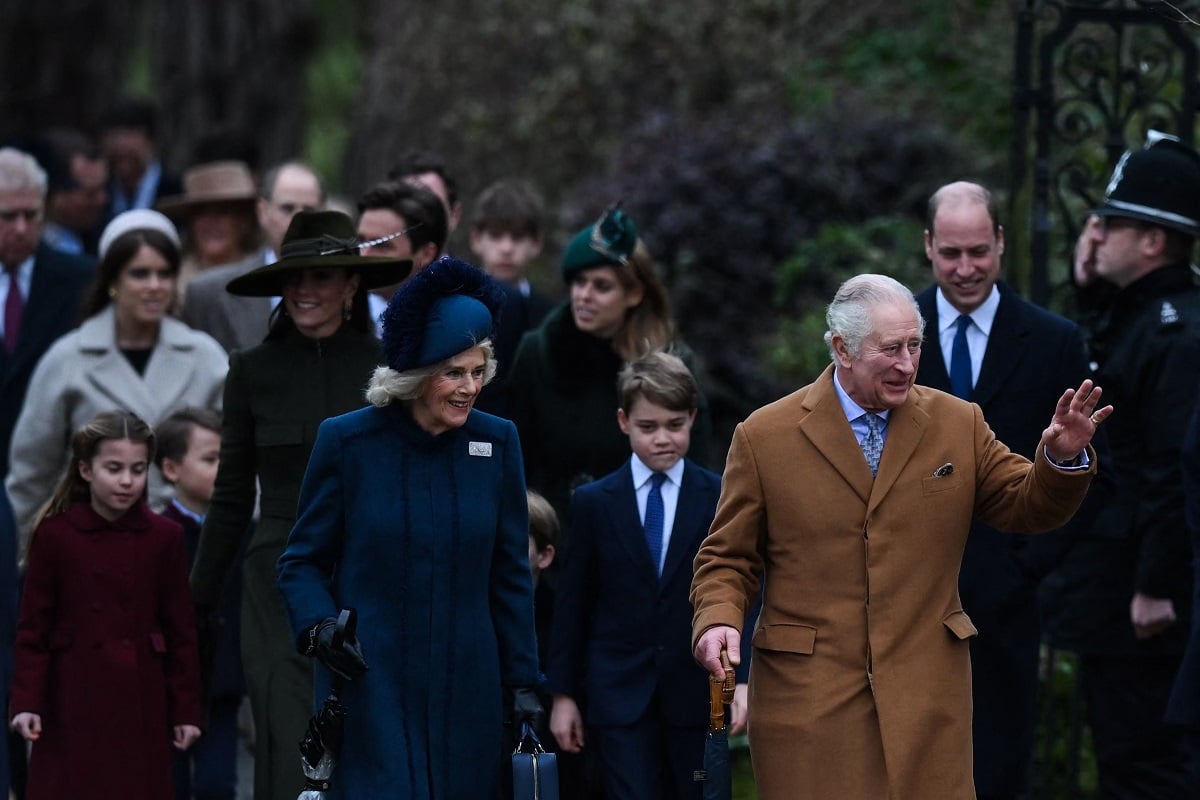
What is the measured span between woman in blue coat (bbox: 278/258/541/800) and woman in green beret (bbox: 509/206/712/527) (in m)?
1.61

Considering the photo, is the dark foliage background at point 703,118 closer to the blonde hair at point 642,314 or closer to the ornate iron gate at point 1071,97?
the ornate iron gate at point 1071,97

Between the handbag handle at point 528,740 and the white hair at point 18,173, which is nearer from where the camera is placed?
the handbag handle at point 528,740

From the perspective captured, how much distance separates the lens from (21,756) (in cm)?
789

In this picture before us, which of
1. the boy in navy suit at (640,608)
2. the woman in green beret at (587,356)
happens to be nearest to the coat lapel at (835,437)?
the boy in navy suit at (640,608)

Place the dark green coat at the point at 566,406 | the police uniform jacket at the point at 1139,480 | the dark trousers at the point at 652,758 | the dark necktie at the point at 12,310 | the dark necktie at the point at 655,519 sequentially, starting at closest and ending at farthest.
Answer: the dark trousers at the point at 652,758
the dark necktie at the point at 655,519
the police uniform jacket at the point at 1139,480
the dark green coat at the point at 566,406
the dark necktie at the point at 12,310

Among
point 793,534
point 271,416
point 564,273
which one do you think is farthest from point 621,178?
point 793,534

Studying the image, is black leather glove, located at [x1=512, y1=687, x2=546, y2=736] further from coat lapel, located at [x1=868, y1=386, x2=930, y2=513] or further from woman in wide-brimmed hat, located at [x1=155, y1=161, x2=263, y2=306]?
woman in wide-brimmed hat, located at [x1=155, y1=161, x2=263, y2=306]

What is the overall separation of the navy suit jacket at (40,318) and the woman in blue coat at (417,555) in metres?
3.90

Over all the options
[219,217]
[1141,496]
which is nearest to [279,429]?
[1141,496]

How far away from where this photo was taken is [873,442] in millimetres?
5930

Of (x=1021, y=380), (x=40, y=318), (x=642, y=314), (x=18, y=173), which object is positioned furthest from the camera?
(x=40, y=318)

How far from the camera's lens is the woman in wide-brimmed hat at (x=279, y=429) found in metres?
6.90

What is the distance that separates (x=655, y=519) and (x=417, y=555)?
4.10ft

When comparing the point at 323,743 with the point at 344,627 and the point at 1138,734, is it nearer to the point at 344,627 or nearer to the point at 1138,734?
the point at 344,627
